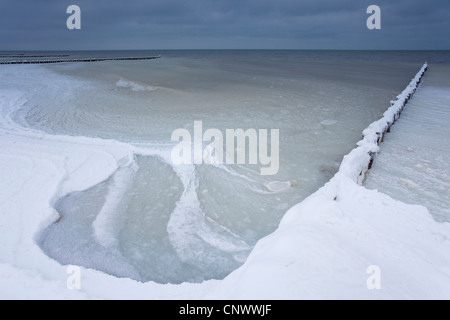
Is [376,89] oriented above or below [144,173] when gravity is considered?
above

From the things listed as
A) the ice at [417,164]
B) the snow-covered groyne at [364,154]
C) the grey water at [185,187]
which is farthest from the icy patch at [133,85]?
the ice at [417,164]

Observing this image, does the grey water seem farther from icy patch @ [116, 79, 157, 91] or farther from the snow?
icy patch @ [116, 79, 157, 91]

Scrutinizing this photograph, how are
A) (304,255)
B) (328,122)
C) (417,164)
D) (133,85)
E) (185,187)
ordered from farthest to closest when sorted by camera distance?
1. (133,85)
2. (328,122)
3. (417,164)
4. (185,187)
5. (304,255)

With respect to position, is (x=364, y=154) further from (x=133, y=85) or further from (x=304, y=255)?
(x=133, y=85)

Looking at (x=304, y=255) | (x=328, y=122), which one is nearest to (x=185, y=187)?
(x=304, y=255)

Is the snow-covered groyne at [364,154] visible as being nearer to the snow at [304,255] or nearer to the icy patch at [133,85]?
the snow at [304,255]

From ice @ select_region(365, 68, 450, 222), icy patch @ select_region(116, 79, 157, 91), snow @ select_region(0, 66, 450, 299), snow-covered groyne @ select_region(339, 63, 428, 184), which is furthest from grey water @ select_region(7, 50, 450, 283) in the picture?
icy patch @ select_region(116, 79, 157, 91)
